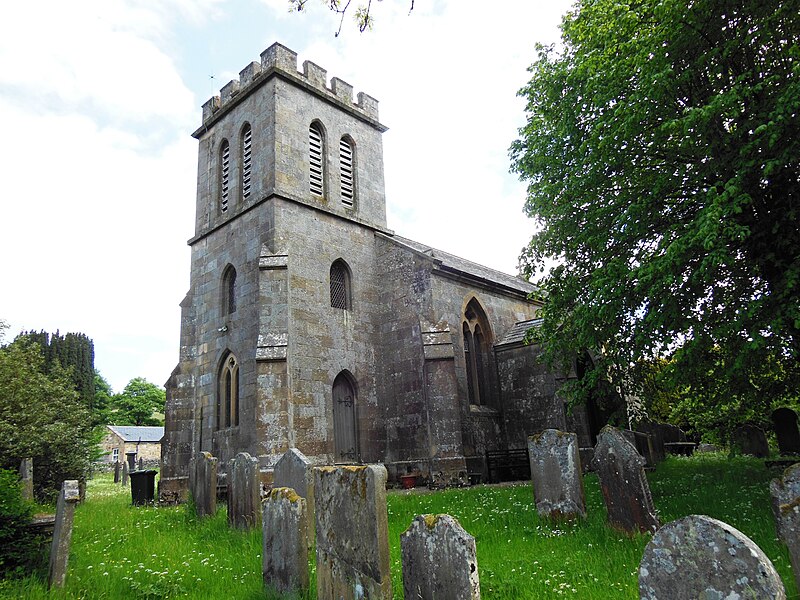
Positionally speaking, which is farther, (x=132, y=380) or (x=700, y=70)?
(x=132, y=380)

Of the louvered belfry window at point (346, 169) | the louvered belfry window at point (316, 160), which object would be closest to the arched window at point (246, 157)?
the louvered belfry window at point (316, 160)

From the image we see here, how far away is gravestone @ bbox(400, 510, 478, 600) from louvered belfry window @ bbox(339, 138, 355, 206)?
1544 cm

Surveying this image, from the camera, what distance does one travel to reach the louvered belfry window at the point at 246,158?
17.8 meters

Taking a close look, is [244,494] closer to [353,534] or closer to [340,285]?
[353,534]

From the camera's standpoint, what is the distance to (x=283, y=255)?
1568 cm

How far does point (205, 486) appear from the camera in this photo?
36.2ft

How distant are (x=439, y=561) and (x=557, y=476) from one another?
4.75m

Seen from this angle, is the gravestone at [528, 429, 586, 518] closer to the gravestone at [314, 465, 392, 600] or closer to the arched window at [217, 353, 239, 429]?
the gravestone at [314, 465, 392, 600]

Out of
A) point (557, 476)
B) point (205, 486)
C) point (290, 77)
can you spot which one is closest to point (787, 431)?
point (557, 476)

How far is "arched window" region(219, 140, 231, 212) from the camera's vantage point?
1866 centimetres

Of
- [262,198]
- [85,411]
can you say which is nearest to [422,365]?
[262,198]

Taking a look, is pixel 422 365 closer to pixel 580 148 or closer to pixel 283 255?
pixel 283 255

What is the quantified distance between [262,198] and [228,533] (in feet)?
33.0

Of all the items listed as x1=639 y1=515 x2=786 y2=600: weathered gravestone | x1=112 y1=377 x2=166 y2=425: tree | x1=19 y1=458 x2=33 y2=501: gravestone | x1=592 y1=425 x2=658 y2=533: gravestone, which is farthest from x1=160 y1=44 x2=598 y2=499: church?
x1=112 y1=377 x2=166 y2=425: tree
